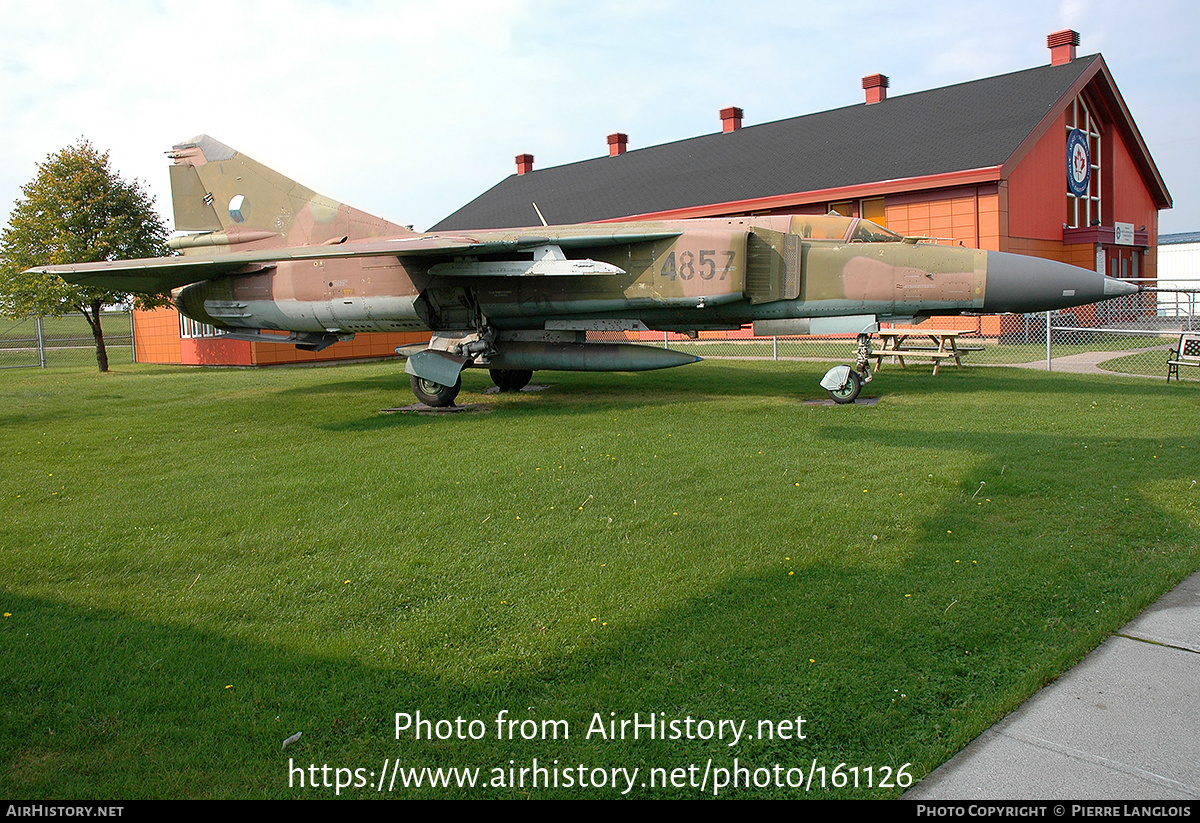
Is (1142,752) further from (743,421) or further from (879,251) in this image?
(879,251)

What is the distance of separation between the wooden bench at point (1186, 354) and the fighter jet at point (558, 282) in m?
2.94

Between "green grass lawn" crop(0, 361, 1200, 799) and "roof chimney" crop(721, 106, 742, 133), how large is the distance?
2718 cm

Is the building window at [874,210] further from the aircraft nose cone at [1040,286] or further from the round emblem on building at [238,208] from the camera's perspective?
the round emblem on building at [238,208]

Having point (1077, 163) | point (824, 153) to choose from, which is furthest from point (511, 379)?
point (1077, 163)

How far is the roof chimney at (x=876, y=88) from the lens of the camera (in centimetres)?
2911

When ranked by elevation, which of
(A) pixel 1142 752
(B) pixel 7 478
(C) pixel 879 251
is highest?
(C) pixel 879 251

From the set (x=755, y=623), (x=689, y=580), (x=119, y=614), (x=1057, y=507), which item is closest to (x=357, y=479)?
(x=119, y=614)

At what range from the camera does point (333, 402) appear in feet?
43.3

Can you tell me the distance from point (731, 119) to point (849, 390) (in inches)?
991

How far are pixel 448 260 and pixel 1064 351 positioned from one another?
15.2 m

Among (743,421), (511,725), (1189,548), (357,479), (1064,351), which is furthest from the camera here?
(1064,351)

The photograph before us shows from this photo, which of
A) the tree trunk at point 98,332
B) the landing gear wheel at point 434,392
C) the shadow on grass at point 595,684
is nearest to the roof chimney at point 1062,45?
the landing gear wheel at point 434,392

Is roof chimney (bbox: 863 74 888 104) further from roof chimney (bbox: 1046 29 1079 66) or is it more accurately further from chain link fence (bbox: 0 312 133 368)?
chain link fence (bbox: 0 312 133 368)

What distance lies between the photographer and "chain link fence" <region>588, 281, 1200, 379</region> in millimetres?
16172
